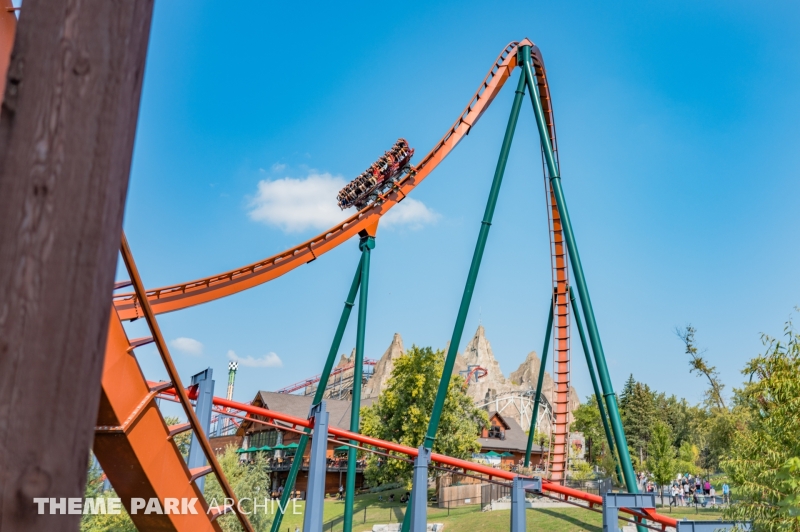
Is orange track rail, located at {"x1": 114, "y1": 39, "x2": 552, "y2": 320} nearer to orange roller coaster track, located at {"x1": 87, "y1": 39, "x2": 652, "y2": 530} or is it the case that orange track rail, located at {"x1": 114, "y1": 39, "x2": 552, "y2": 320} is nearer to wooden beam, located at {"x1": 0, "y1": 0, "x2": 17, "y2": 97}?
orange roller coaster track, located at {"x1": 87, "y1": 39, "x2": 652, "y2": 530}

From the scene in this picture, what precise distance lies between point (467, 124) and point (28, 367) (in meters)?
13.9

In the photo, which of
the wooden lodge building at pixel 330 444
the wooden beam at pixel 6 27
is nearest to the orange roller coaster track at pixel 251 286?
the wooden beam at pixel 6 27

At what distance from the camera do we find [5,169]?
1350mm

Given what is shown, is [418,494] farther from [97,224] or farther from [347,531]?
[97,224]

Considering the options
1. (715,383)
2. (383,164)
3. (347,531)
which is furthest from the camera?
(715,383)

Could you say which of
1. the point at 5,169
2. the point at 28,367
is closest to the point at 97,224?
the point at 5,169

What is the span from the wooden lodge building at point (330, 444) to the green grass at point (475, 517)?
559 cm

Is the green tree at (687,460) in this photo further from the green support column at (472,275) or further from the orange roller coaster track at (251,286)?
the green support column at (472,275)

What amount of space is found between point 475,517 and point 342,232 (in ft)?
40.2

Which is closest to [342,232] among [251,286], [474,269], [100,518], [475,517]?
[251,286]

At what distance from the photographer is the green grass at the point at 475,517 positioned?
1780cm

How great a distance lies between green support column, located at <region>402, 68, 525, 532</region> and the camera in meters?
10.9

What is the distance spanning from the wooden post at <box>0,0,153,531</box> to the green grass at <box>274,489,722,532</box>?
57.3 ft

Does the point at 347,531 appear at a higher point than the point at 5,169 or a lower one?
lower
